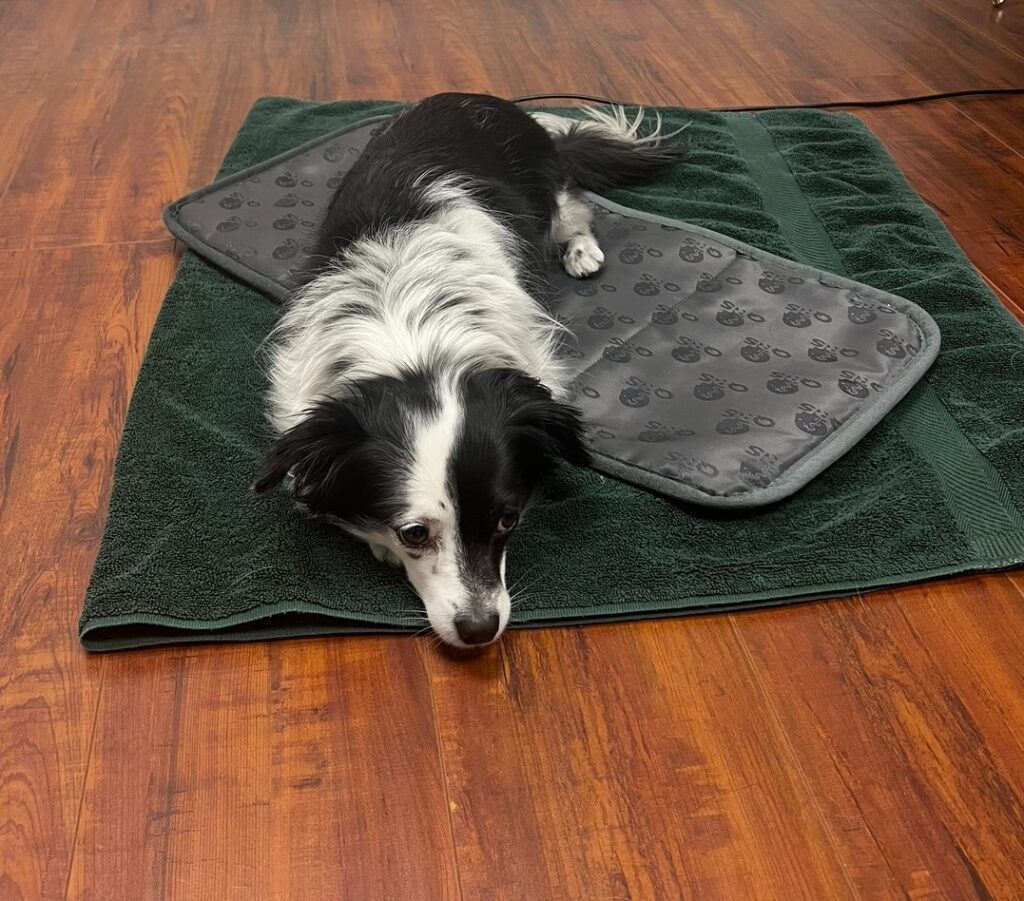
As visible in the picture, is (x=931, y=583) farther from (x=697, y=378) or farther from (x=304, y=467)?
(x=304, y=467)

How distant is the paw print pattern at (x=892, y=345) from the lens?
92.0 inches

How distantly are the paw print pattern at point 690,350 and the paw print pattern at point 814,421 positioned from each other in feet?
0.96

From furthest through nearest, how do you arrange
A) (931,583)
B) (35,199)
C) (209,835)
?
(35,199) → (931,583) → (209,835)

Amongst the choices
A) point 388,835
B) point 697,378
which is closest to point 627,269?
point 697,378

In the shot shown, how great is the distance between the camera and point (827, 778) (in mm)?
1584

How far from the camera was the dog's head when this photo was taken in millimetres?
1665

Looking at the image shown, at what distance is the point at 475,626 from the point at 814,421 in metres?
0.96

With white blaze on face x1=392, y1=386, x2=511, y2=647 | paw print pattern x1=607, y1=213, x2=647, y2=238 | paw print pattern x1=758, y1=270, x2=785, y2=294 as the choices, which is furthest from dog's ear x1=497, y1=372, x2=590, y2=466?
paw print pattern x1=607, y1=213, x2=647, y2=238

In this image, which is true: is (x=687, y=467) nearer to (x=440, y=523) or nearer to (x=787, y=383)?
(x=787, y=383)

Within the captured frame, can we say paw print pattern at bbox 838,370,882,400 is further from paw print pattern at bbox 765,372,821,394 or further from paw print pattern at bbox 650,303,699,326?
paw print pattern at bbox 650,303,699,326

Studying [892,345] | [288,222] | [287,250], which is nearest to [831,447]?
[892,345]

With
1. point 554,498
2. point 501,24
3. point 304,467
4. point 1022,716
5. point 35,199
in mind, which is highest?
point 1022,716

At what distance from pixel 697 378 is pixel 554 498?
0.51m

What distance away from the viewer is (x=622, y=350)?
7.95ft
